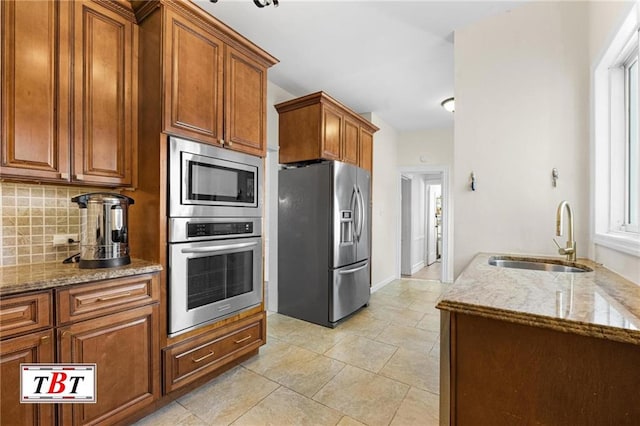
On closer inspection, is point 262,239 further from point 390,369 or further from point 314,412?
point 390,369

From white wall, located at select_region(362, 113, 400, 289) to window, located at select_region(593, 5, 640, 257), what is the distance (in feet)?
9.21

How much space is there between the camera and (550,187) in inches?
82.6

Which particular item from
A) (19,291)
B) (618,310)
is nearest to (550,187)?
(618,310)

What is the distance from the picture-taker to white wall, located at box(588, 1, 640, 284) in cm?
133

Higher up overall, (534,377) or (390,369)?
(534,377)

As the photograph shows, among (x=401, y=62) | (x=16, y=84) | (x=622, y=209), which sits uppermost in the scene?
(x=401, y=62)

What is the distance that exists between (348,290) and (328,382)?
4.35 feet

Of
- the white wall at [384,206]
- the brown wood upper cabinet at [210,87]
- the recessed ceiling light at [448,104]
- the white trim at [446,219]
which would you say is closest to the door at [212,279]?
the brown wood upper cabinet at [210,87]

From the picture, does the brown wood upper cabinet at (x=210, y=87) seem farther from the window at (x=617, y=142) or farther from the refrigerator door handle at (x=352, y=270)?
the window at (x=617, y=142)

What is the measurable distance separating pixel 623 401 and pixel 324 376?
69.1 inches

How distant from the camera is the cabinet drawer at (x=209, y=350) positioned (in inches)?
71.2

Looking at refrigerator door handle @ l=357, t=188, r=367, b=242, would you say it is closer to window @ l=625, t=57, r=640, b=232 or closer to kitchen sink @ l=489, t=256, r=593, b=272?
kitchen sink @ l=489, t=256, r=593, b=272

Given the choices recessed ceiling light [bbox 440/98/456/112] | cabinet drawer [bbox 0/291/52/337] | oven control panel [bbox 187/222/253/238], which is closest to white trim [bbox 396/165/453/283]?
recessed ceiling light [bbox 440/98/456/112]

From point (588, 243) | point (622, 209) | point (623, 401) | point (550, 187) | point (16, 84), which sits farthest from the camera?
point (550, 187)
